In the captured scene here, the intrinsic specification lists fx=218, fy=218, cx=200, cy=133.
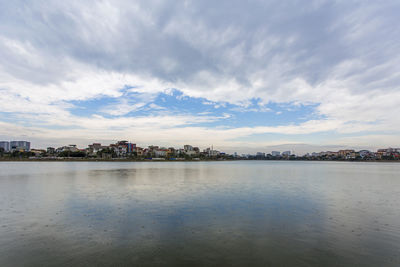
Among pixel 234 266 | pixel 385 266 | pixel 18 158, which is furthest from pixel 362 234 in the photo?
pixel 18 158

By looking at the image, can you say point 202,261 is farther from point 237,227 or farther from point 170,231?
point 237,227

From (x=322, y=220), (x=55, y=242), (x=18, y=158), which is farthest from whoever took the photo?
(x=18, y=158)

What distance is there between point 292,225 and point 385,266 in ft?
18.2

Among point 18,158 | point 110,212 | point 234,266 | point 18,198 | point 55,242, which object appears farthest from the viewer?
point 18,158

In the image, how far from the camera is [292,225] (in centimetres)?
1407

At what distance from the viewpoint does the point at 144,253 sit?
953 cm

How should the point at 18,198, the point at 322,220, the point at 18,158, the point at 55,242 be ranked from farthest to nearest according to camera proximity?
the point at 18,158 < the point at 18,198 < the point at 322,220 < the point at 55,242

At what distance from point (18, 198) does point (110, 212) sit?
12.5m

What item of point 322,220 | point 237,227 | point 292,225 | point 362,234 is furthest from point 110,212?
point 362,234

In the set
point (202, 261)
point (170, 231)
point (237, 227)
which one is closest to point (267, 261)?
point (202, 261)

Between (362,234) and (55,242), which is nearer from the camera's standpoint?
(55,242)

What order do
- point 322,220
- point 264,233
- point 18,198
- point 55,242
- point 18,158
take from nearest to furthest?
point 55,242
point 264,233
point 322,220
point 18,198
point 18,158

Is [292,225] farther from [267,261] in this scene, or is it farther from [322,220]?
[267,261]

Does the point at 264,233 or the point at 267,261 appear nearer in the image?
the point at 267,261
